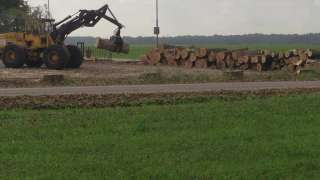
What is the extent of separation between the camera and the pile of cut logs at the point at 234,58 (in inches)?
1671

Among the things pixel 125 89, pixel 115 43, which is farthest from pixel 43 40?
pixel 125 89

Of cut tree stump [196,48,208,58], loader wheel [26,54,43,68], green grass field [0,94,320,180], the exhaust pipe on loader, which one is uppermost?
the exhaust pipe on loader

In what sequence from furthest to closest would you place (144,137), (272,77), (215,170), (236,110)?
(272,77), (236,110), (144,137), (215,170)

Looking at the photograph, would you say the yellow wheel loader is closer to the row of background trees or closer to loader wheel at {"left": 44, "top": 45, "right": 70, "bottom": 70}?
loader wheel at {"left": 44, "top": 45, "right": 70, "bottom": 70}

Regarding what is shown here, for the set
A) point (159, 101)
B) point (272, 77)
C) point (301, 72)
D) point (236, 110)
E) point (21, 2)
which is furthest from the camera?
point (21, 2)

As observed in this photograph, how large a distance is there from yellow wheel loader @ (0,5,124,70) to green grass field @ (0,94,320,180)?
82.1ft

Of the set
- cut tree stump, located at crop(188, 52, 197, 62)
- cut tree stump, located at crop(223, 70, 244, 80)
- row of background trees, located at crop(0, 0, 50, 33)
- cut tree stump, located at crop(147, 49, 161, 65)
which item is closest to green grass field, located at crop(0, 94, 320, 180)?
cut tree stump, located at crop(223, 70, 244, 80)

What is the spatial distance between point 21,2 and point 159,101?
237 ft

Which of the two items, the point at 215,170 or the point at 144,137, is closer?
the point at 215,170

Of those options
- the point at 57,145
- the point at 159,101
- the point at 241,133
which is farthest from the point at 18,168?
the point at 159,101

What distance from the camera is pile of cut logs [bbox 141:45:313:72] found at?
139 ft

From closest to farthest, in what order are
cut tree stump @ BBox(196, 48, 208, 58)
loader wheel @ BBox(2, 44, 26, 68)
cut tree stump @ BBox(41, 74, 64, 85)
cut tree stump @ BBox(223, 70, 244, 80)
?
cut tree stump @ BBox(41, 74, 64, 85)
cut tree stump @ BBox(223, 70, 244, 80)
loader wheel @ BBox(2, 44, 26, 68)
cut tree stump @ BBox(196, 48, 208, 58)

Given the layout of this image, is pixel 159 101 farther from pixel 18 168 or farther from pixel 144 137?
pixel 18 168

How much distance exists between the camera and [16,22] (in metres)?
82.4
